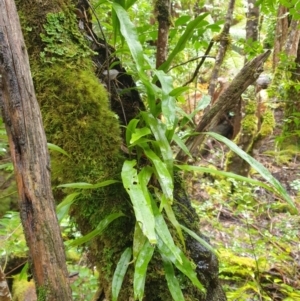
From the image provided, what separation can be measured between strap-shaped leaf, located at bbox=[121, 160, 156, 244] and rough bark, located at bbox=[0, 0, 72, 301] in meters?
0.24

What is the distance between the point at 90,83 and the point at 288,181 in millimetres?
4061

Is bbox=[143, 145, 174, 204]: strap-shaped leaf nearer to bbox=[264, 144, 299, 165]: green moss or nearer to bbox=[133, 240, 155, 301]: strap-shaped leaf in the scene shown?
bbox=[133, 240, 155, 301]: strap-shaped leaf

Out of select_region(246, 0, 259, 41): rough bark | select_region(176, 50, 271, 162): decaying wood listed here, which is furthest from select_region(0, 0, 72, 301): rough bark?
select_region(246, 0, 259, 41): rough bark

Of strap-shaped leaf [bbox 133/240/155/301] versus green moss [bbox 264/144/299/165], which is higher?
strap-shaped leaf [bbox 133/240/155/301]

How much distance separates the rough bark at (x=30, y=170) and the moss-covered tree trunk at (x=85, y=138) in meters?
0.39

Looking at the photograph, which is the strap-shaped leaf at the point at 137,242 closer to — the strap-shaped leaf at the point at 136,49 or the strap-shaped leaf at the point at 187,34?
the strap-shaped leaf at the point at 136,49

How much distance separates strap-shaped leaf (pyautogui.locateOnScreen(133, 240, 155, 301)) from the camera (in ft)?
3.44

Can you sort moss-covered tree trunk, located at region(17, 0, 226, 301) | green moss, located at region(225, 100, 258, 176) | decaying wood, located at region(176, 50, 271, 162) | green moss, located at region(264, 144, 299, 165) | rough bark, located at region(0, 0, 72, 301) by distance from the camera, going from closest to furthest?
1. rough bark, located at region(0, 0, 72, 301)
2. moss-covered tree trunk, located at region(17, 0, 226, 301)
3. decaying wood, located at region(176, 50, 271, 162)
4. green moss, located at region(225, 100, 258, 176)
5. green moss, located at region(264, 144, 299, 165)

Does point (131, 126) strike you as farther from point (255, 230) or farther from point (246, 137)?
point (246, 137)

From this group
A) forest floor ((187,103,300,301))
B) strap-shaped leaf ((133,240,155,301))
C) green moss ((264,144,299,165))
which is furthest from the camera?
green moss ((264,144,299,165))

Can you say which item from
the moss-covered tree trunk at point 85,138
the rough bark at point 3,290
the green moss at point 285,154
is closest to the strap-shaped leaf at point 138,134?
the moss-covered tree trunk at point 85,138

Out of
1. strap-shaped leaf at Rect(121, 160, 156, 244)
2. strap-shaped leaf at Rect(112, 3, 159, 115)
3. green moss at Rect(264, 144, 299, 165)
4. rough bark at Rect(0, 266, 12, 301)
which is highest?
strap-shaped leaf at Rect(112, 3, 159, 115)

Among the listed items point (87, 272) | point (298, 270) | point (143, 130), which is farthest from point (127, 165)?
point (298, 270)

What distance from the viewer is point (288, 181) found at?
15.4 feet
